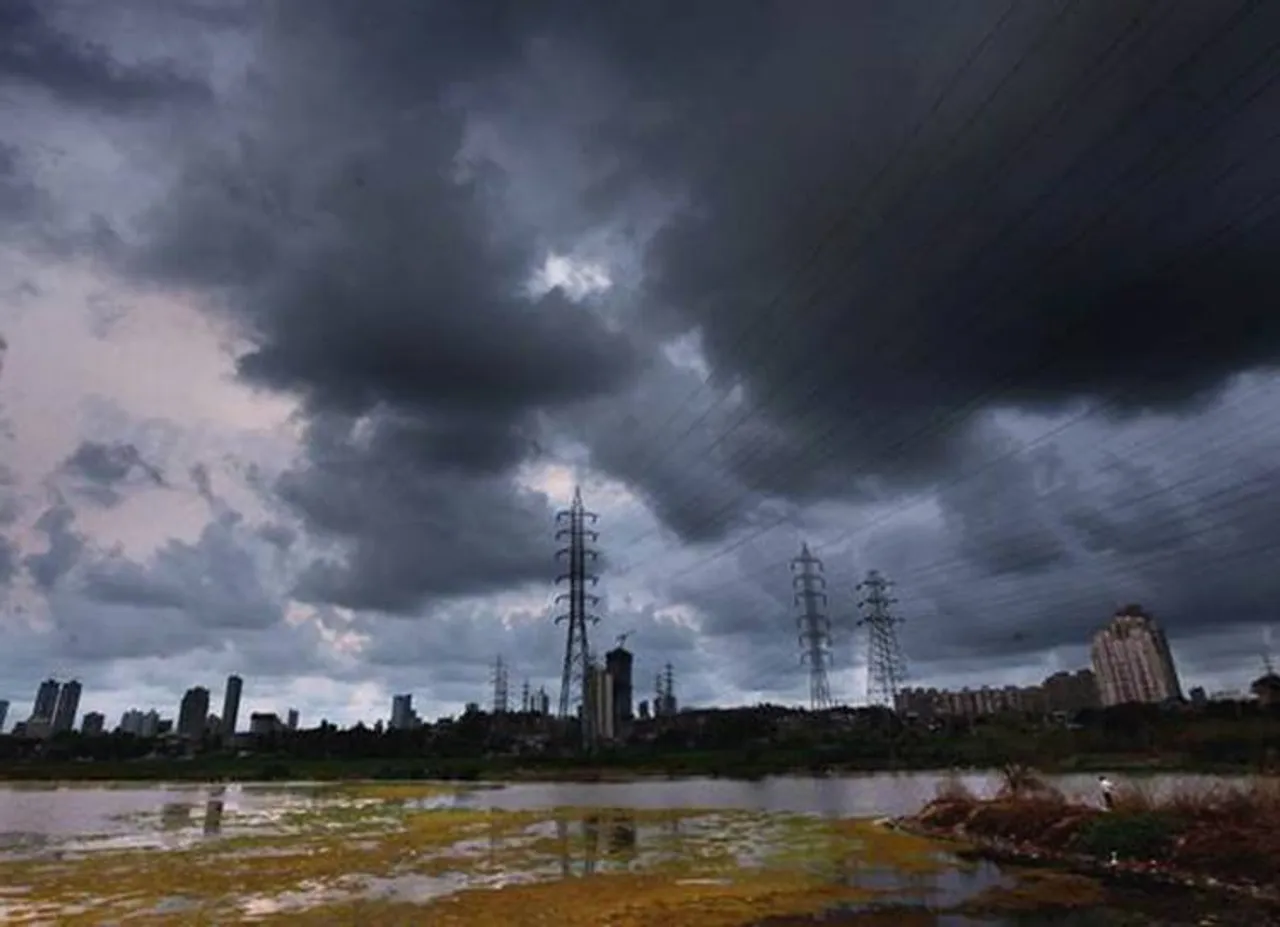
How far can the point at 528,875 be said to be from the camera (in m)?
25.2

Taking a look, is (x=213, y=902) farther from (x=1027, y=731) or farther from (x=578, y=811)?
(x=1027, y=731)

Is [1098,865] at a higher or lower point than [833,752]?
lower

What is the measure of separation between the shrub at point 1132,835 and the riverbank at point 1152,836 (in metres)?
0.03

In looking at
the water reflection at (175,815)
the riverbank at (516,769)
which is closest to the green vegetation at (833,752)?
the riverbank at (516,769)

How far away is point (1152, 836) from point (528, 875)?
18187 mm

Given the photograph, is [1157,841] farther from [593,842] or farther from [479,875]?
[593,842]

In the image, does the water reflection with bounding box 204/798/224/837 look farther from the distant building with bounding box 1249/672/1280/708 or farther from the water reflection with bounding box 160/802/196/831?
the distant building with bounding box 1249/672/1280/708

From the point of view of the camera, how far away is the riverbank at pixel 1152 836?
2036 centimetres

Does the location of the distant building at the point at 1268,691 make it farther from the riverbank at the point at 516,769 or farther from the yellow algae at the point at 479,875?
the yellow algae at the point at 479,875

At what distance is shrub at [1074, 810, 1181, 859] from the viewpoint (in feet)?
76.9

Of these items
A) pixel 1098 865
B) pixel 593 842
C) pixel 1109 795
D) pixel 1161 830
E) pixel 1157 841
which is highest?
pixel 1109 795

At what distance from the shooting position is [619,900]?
20.0m

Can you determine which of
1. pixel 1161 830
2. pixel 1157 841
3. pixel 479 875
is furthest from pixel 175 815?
pixel 1161 830

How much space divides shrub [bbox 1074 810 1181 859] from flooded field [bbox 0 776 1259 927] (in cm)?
336
